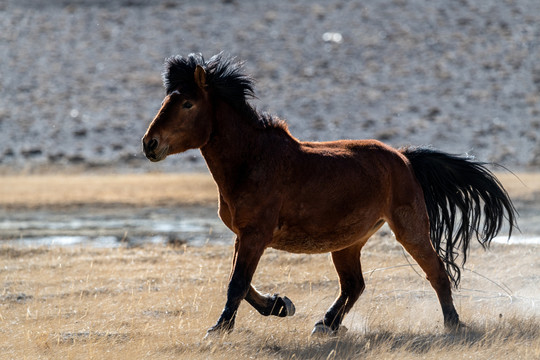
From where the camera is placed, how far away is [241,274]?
6.81 m

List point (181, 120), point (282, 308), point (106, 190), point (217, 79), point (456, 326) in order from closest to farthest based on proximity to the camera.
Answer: point (181, 120), point (217, 79), point (282, 308), point (456, 326), point (106, 190)

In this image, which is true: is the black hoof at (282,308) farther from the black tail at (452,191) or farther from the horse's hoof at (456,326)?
the black tail at (452,191)

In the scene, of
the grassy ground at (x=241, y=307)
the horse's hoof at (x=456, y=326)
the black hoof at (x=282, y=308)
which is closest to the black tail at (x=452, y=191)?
the horse's hoof at (x=456, y=326)

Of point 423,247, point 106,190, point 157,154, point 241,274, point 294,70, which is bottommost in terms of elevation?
point 106,190

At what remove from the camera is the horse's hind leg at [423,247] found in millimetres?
7641

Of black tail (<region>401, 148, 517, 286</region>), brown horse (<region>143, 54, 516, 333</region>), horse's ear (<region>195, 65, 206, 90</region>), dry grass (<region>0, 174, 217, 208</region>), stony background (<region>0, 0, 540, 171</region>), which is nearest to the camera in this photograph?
brown horse (<region>143, 54, 516, 333</region>)

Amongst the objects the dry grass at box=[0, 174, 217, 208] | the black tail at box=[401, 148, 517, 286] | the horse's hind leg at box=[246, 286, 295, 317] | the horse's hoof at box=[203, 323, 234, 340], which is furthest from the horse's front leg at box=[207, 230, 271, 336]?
the dry grass at box=[0, 174, 217, 208]

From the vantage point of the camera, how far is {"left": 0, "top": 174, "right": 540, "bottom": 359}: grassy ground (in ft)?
22.2

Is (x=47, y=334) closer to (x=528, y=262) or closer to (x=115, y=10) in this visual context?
(x=528, y=262)

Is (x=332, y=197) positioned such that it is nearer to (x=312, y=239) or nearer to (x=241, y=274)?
(x=312, y=239)

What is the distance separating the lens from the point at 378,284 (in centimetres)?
969

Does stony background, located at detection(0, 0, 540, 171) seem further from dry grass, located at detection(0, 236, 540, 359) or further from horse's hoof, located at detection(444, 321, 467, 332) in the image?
horse's hoof, located at detection(444, 321, 467, 332)

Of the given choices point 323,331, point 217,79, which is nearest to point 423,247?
point 323,331

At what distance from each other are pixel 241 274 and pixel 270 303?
723 millimetres
